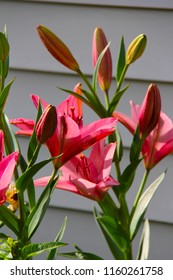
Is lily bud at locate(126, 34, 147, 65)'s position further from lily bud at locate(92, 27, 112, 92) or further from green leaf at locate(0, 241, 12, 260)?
green leaf at locate(0, 241, 12, 260)

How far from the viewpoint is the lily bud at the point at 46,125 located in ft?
2.75

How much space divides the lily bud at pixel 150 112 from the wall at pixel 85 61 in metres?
1.15

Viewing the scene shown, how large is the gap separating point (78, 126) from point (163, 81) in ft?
3.93

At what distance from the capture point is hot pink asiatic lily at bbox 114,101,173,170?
0.97 metres

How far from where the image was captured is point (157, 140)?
0.98 metres

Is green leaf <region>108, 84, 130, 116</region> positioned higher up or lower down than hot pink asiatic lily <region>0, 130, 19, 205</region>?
higher up

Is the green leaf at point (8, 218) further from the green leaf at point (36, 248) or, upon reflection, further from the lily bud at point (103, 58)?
the lily bud at point (103, 58)

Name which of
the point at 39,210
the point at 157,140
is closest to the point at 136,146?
the point at 157,140

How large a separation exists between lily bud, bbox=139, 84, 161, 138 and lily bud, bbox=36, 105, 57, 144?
0.13 metres

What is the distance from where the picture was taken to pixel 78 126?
914 mm

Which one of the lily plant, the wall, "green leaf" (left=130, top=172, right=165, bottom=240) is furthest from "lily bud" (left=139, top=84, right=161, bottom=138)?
the wall

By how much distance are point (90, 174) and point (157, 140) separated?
0.35 feet
